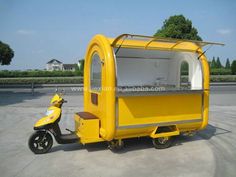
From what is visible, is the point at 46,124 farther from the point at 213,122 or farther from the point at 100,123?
the point at 213,122

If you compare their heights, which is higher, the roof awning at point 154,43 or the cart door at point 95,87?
the roof awning at point 154,43

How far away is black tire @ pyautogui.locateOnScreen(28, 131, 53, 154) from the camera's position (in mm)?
5258

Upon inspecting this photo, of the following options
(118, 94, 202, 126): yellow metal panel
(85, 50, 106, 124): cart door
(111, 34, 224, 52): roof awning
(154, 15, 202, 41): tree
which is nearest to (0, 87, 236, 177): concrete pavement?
(118, 94, 202, 126): yellow metal panel

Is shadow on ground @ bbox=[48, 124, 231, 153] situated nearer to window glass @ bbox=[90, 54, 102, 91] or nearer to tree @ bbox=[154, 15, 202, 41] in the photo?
window glass @ bbox=[90, 54, 102, 91]

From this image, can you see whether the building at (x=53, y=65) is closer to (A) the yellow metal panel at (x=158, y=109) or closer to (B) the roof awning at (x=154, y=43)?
(B) the roof awning at (x=154, y=43)

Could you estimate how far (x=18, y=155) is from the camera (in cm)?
530

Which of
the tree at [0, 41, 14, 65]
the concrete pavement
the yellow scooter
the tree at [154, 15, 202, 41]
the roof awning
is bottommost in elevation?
the concrete pavement

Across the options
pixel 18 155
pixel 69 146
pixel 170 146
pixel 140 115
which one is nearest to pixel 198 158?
pixel 170 146

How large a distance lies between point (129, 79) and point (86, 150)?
9.57 ft

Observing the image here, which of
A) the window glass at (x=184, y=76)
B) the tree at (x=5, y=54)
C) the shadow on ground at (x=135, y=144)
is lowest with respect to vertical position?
the shadow on ground at (x=135, y=144)

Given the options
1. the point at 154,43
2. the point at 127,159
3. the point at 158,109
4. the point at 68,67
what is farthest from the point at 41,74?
the point at 68,67

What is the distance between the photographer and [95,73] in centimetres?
610

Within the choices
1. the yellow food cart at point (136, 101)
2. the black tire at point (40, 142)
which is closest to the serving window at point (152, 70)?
the yellow food cart at point (136, 101)

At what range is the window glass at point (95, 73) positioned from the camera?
228 inches
